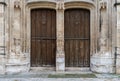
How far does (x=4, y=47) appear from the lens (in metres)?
6.89

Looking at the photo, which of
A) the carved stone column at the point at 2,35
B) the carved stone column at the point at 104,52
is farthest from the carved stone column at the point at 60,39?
the carved stone column at the point at 2,35

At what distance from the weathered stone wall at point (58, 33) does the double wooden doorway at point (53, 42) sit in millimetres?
265

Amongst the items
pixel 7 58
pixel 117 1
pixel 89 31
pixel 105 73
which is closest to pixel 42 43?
pixel 7 58

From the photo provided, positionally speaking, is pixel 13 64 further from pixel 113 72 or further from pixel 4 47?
pixel 113 72

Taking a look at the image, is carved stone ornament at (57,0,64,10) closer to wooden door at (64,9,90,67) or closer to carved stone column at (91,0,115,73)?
wooden door at (64,9,90,67)

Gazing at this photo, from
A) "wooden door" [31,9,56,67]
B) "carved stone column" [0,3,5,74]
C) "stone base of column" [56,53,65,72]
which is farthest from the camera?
"wooden door" [31,9,56,67]

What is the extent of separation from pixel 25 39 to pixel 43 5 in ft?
5.37

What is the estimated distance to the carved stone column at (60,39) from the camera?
746cm

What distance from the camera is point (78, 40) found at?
7.87 meters

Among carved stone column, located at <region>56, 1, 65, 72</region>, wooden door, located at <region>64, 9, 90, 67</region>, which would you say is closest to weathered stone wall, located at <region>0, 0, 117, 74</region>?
carved stone column, located at <region>56, 1, 65, 72</region>

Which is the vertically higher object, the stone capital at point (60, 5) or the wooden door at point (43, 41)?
the stone capital at point (60, 5)

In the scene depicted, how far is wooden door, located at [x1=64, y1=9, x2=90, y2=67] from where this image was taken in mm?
7867

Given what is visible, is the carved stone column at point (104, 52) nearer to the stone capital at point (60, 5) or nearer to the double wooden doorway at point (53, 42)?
the double wooden doorway at point (53, 42)

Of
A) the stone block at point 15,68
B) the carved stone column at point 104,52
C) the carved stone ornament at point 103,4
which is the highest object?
the carved stone ornament at point 103,4
